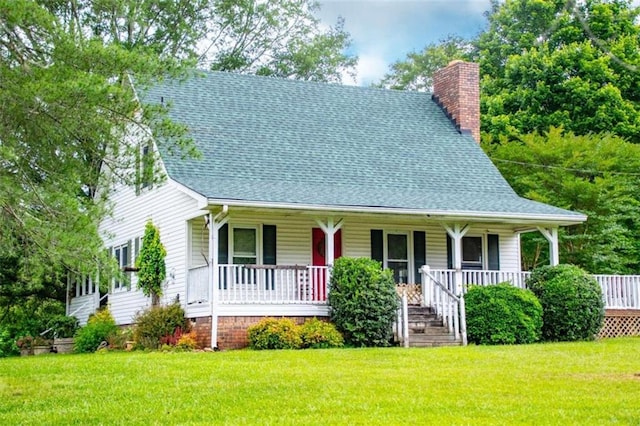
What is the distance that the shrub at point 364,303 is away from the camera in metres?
20.5

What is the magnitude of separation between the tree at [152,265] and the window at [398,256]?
5.62m

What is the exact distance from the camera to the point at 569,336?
21.8m

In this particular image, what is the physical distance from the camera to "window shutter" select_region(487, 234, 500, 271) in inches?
1017

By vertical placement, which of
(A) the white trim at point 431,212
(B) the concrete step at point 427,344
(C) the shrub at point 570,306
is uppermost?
(A) the white trim at point 431,212

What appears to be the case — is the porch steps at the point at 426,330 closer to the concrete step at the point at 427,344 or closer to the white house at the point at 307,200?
the concrete step at the point at 427,344

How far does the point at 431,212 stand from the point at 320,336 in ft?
13.5

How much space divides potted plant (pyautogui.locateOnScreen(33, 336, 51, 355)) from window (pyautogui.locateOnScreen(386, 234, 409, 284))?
953 cm

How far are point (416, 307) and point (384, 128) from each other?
663 cm

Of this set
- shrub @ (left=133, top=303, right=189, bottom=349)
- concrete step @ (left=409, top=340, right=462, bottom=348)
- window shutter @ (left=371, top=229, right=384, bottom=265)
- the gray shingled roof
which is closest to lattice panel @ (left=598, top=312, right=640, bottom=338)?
the gray shingled roof

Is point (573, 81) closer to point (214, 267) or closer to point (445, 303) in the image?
point (445, 303)

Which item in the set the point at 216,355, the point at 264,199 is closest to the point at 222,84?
the point at 264,199

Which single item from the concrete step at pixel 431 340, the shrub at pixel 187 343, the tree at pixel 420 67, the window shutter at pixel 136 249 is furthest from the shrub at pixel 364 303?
the tree at pixel 420 67

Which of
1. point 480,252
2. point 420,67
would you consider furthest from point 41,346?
point 420,67

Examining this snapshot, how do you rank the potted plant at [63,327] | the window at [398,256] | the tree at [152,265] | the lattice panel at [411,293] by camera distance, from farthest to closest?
the potted plant at [63,327] < the window at [398,256] < the tree at [152,265] < the lattice panel at [411,293]
